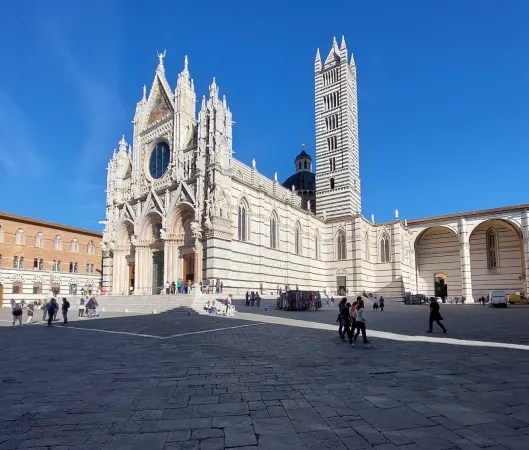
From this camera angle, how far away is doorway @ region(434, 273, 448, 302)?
5372 centimetres

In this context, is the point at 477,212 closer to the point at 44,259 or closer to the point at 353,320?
the point at 353,320

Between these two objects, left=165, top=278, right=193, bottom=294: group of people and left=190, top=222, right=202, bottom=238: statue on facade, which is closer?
left=165, top=278, right=193, bottom=294: group of people

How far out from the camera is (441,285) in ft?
178

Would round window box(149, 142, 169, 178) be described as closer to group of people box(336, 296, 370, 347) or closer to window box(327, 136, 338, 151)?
window box(327, 136, 338, 151)

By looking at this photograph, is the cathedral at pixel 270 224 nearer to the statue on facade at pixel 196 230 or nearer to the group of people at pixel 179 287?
the statue on facade at pixel 196 230

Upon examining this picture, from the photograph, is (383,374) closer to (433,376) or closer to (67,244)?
(433,376)

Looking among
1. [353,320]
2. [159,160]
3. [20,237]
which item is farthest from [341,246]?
[20,237]

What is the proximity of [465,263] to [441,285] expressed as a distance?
665cm

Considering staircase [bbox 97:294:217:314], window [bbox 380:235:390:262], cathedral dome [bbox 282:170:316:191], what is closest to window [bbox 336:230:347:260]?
window [bbox 380:235:390:262]

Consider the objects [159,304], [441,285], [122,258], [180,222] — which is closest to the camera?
[159,304]

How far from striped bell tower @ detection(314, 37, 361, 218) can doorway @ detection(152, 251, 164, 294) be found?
68.3ft

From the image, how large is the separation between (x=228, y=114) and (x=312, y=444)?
34.2 metres

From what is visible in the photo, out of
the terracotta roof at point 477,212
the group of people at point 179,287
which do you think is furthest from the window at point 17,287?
the terracotta roof at point 477,212

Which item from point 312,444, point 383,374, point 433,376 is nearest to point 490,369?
point 433,376
